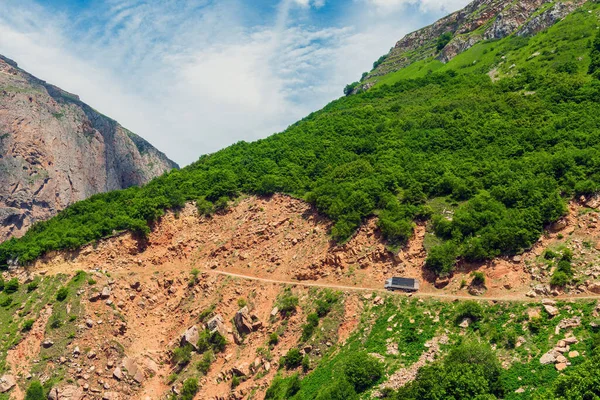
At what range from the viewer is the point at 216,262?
5394 cm

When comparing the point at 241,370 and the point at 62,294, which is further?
the point at 62,294

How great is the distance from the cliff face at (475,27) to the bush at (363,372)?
7375 cm

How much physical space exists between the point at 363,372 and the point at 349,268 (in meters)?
14.8

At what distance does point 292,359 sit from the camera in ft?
130

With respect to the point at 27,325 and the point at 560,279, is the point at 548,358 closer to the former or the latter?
the point at 560,279

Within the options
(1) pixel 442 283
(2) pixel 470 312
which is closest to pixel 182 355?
(1) pixel 442 283

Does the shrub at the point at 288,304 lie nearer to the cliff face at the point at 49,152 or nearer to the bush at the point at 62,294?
the bush at the point at 62,294

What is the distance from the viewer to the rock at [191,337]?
1800 inches

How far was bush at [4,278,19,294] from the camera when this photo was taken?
48.9 metres

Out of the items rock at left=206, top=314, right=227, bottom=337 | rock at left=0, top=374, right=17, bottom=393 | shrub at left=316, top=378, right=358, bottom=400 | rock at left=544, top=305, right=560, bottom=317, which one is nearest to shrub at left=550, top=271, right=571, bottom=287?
rock at left=544, top=305, right=560, bottom=317

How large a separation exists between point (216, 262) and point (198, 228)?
6379mm

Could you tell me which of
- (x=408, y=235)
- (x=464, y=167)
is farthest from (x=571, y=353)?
(x=464, y=167)

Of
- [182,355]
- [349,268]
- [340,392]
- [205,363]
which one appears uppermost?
[349,268]

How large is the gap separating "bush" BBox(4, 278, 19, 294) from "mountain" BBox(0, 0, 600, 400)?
12 cm
